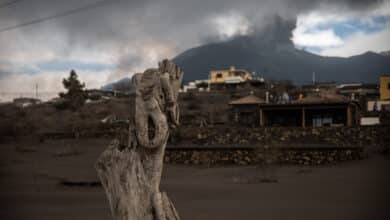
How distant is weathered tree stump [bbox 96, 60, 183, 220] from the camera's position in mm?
3311

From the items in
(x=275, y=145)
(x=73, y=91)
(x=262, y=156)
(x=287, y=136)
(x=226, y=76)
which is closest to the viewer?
(x=262, y=156)

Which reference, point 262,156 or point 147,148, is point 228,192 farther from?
point 147,148

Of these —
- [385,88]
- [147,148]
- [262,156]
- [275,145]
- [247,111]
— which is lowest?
[262,156]

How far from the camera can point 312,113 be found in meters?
27.5

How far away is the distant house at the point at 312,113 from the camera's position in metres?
25.4

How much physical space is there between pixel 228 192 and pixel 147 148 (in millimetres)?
7818

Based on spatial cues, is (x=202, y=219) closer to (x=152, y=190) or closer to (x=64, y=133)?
(x=152, y=190)

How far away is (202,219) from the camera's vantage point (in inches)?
298

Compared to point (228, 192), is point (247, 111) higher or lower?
higher

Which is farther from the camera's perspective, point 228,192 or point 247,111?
point 247,111

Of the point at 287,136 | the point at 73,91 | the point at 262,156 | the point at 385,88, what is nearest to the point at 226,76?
the point at 73,91

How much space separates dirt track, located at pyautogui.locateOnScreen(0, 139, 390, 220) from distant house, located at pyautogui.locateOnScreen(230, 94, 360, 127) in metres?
8.13

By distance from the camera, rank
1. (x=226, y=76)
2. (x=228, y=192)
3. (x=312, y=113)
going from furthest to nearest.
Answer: (x=226, y=76) → (x=312, y=113) → (x=228, y=192)

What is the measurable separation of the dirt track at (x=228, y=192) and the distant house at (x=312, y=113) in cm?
813
